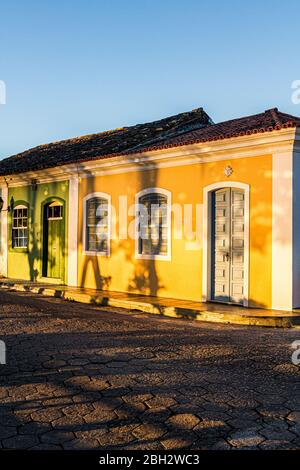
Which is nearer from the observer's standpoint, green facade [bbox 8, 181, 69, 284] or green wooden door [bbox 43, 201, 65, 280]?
green facade [bbox 8, 181, 69, 284]

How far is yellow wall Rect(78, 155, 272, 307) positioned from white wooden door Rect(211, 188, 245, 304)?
34 centimetres

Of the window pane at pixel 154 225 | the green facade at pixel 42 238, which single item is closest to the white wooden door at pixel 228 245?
the window pane at pixel 154 225

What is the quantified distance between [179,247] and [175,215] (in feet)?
2.67

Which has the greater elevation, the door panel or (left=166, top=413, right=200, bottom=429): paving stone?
the door panel

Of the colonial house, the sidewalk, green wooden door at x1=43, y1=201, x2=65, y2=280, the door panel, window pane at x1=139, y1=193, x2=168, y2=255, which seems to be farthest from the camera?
green wooden door at x1=43, y1=201, x2=65, y2=280

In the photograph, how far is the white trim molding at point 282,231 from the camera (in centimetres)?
1002

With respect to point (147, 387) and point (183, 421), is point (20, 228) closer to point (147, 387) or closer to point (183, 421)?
point (147, 387)

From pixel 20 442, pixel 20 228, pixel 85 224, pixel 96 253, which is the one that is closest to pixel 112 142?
pixel 85 224

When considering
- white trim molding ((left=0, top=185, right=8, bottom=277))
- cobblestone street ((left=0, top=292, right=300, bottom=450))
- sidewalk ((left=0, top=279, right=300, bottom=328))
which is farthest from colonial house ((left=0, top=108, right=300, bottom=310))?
cobblestone street ((left=0, top=292, right=300, bottom=450))

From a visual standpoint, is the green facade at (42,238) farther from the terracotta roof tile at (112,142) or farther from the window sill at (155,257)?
the window sill at (155,257)

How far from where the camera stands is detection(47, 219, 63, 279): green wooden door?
15844 millimetres

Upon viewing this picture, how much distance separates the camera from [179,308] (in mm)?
10297

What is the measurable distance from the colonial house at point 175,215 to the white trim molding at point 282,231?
2 cm

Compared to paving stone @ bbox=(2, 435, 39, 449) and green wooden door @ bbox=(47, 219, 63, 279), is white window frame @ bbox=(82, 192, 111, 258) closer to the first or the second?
green wooden door @ bbox=(47, 219, 63, 279)
